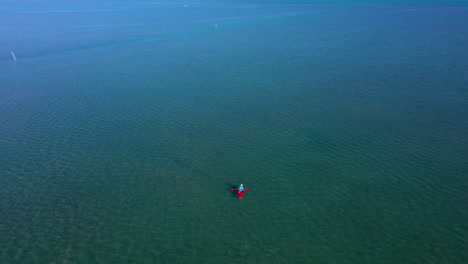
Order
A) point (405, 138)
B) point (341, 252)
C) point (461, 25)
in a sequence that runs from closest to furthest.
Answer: point (341, 252)
point (405, 138)
point (461, 25)

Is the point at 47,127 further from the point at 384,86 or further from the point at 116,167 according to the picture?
the point at 384,86

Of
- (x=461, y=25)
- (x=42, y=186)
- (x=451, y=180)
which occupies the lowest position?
(x=42, y=186)

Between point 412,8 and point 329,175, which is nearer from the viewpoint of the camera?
point 329,175

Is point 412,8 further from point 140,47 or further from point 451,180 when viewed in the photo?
point 451,180

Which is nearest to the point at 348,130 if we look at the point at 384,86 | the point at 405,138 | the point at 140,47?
the point at 405,138

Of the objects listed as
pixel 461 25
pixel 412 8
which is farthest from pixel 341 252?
pixel 412 8

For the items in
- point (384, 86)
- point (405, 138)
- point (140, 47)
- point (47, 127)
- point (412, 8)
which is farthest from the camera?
point (412, 8)

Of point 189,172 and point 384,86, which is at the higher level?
point 384,86
